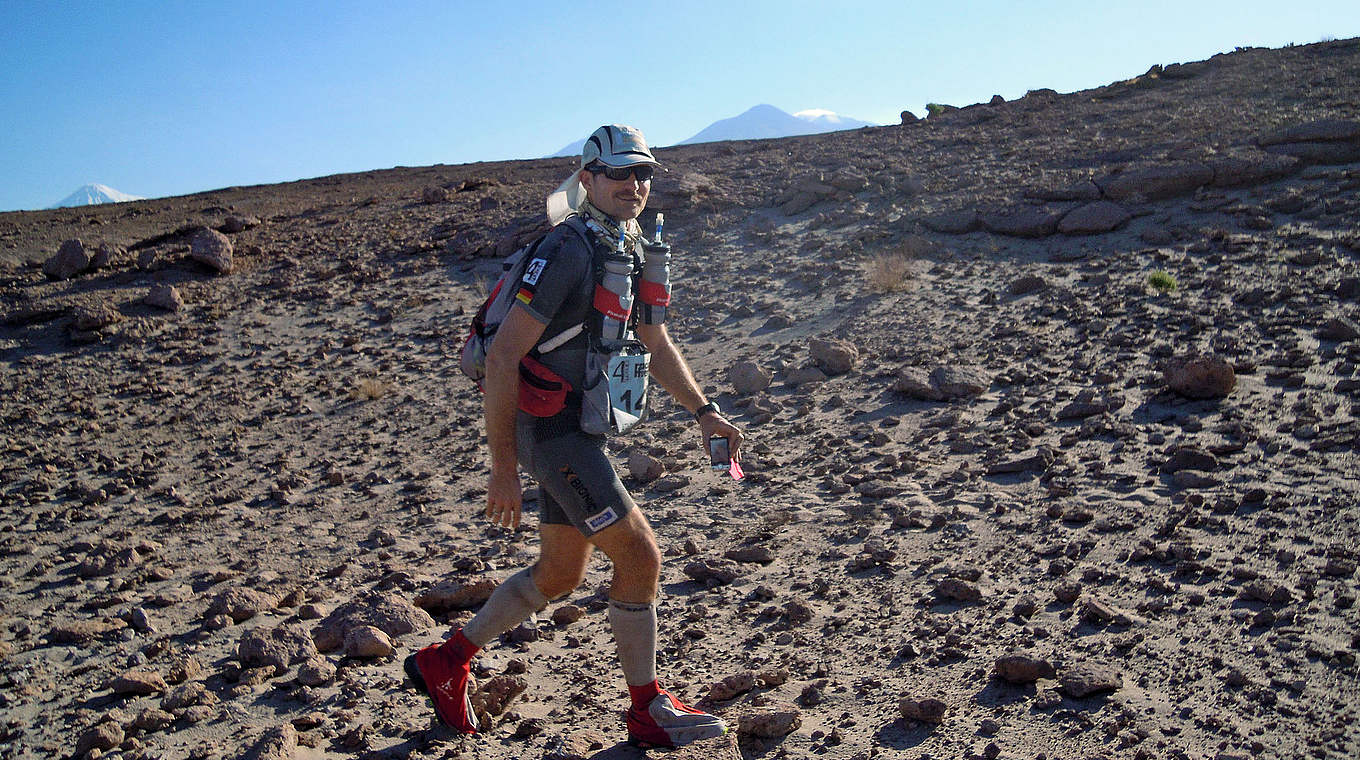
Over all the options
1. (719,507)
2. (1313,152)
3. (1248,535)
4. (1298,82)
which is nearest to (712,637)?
(719,507)

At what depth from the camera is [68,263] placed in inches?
500

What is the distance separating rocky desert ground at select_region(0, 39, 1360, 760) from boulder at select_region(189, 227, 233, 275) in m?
0.05

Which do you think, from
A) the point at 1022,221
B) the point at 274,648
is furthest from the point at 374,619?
the point at 1022,221

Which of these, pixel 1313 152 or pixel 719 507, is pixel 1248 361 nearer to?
pixel 719 507

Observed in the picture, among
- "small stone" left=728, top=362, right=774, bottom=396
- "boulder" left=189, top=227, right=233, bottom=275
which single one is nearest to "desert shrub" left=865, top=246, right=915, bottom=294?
"small stone" left=728, top=362, right=774, bottom=396

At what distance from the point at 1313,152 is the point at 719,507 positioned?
8522 mm

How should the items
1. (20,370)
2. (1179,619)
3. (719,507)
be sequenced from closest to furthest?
(1179,619)
(719,507)
(20,370)

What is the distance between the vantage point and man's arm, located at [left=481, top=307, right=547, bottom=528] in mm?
2730

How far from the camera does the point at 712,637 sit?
4090 mm

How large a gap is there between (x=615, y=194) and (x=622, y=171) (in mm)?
75

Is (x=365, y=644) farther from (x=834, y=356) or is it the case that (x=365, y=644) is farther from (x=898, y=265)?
(x=898, y=265)

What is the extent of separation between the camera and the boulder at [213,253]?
12.4 meters

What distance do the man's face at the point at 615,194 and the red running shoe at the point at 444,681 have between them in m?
1.62

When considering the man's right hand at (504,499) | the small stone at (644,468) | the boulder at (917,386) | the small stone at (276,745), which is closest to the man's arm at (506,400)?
the man's right hand at (504,499)
